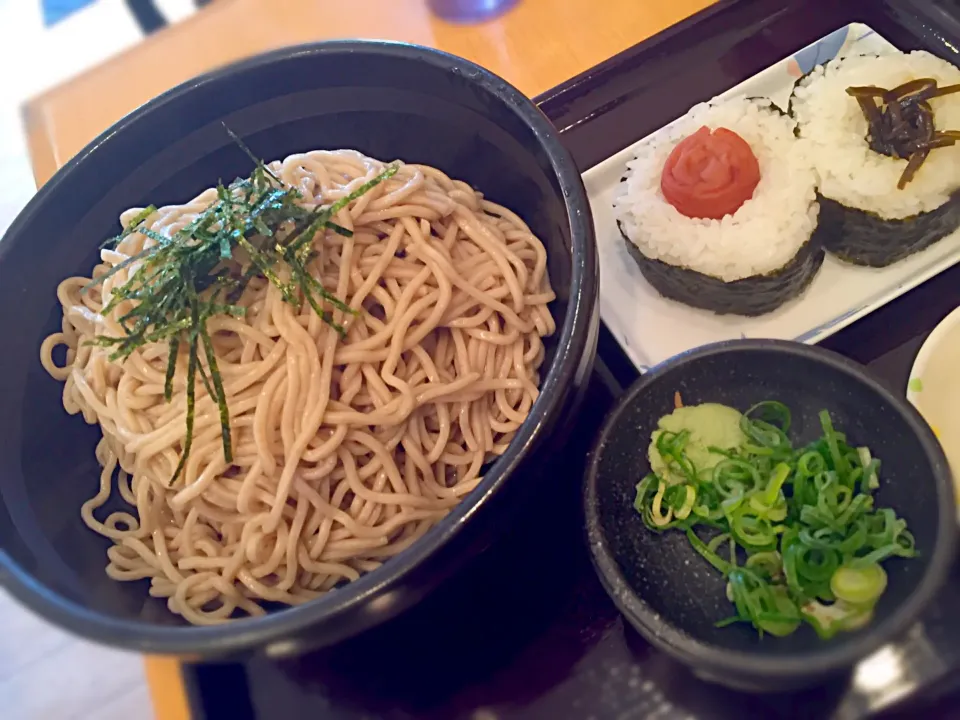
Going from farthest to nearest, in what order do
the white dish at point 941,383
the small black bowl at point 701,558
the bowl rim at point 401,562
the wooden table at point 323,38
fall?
the wooden table at point 323,38, the white dish at point 941,383, the small black bowl at point 701,558, the bowl rim at point 401,562

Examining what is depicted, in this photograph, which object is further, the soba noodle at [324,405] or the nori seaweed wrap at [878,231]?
the nori seaweed wrap at [878,231]

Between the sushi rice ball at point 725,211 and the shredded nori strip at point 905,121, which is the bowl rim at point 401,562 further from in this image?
the shredded nori strip at point 905,121

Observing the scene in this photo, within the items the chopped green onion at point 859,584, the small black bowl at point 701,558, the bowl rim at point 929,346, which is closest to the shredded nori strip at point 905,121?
the bowl rim at point 929,346

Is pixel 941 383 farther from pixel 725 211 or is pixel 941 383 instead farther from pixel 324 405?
pixel 324 405

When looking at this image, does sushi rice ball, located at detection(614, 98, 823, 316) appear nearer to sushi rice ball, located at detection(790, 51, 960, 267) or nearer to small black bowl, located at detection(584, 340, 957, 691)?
sushi rice ball, located at detection(790, 51, 960, 267)

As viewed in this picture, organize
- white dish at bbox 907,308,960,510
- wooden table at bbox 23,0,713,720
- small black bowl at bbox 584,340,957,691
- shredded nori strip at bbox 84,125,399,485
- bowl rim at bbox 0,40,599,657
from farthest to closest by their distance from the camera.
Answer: wooden table at bbox 23,0,713,720
white dish at bbox 907,308,960,510
shredded nori strip at bbox 84,125,399,485
small black bowl at bbox 584,340,957,691
bowl rim at bbox 0,40,599,657

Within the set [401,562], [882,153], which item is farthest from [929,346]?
[401,562]

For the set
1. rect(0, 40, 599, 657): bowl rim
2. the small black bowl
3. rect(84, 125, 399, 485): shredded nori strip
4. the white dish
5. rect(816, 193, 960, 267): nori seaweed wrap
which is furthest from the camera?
rect(816, 193, 960, 267): nori seaweed wrap

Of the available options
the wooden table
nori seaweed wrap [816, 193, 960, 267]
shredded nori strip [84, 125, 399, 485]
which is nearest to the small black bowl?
nori seaweed wrap [816, 193, 960, 267]
